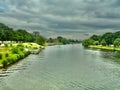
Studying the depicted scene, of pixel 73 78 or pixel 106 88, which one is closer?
pixel 106 88

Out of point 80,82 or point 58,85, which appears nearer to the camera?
point 58,85

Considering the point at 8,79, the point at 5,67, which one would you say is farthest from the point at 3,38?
the point at 8,79

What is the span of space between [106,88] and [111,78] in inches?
410

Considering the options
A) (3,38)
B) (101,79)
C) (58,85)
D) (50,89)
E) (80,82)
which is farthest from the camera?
(3,38)

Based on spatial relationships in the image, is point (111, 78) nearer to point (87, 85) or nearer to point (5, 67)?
point (87, 85)

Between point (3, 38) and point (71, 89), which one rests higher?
point (3, 38)

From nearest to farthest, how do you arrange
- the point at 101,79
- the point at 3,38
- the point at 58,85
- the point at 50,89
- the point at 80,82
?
the point at 50,89 < the point at 58,85 < the point at 80,82 < the point at 101,79 < the point at 3,38

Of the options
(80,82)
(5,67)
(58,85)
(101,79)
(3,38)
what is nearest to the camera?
(58,85)

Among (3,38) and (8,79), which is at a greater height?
→ (3,38)

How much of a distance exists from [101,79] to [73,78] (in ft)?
18.1

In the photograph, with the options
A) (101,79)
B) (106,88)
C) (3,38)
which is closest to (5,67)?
(101,79)

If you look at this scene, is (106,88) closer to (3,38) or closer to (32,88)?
(32,88)

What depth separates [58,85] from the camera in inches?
1727

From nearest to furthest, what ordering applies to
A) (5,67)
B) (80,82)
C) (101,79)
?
(80,82) < (101,79) < (5,67)
